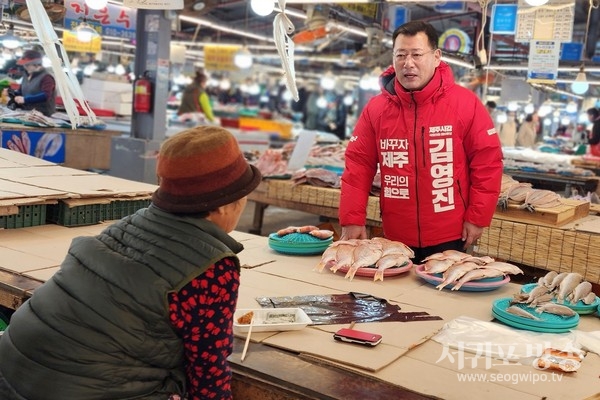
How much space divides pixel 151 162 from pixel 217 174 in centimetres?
902

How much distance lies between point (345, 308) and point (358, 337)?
1.29ft

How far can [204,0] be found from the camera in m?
11.0

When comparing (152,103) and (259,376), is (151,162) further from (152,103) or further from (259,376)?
(259,376)

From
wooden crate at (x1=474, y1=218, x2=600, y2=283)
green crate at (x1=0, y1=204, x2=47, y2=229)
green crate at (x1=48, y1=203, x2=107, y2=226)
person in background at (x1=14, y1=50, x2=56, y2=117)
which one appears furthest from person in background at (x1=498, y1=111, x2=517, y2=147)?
green crate at (x1=0, y1=204, x2=47, y2=229)

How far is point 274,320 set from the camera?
2.56 meters

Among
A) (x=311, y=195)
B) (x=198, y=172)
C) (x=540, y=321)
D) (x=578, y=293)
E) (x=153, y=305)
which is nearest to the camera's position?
(x=153, y=305)

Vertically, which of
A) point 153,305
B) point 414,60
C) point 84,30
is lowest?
point 153,305

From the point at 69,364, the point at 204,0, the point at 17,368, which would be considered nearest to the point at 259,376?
the point at 69,364

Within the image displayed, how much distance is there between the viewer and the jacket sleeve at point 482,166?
394 centimetres

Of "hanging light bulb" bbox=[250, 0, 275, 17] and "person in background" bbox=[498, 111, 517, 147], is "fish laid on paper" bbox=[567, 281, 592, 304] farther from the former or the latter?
"person in background" bbox=[498, 111, 517, 147]

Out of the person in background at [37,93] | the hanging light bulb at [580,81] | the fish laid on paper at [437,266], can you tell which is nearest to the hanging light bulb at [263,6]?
the fish laid on paper at [437,266]

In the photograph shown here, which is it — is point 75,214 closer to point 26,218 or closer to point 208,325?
point 26,218

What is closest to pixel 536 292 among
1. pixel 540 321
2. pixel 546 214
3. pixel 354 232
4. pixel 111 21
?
pixel 540 321

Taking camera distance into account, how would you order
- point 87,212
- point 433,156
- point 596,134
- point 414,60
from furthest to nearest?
point 596,134, point 87,212, point 433,156, point 414,60
